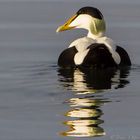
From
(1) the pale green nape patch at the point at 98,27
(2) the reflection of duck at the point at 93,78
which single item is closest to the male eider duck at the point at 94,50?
(1) the pale green nape patch at the point at 98,27

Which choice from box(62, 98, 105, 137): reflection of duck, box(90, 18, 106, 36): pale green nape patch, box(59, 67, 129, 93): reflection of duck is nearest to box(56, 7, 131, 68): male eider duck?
box(90, 18, 106, 36): pale green nape patch

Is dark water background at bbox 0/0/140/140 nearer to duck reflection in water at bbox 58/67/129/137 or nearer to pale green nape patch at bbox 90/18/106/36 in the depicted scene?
duck reflection in water at bbox 58/67/129/137

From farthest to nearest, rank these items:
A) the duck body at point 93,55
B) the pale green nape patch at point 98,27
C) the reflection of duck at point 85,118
A: 1. the pale green nape patch at point 98,27
2. the duck body at point 93,55
3. the reflection of duck at point 85,118

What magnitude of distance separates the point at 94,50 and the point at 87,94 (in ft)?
4.79

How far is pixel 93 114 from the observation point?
994cm

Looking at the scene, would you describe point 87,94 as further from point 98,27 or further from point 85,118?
point 98,27

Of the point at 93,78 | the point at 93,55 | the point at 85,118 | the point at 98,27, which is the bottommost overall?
the point at 85,118

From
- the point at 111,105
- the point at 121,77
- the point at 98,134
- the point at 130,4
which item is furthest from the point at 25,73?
the point at 130,4

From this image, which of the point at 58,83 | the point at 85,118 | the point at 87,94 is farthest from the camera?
the point at 58,83

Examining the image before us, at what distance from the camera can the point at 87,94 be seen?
1093cm

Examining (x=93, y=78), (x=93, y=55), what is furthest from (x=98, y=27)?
(x=93, y=78)

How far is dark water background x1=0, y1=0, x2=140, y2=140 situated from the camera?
9328mm

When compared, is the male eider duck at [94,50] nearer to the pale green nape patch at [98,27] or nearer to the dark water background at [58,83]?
the pale green nape patch at [98,27]

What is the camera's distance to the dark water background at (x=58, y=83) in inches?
367
